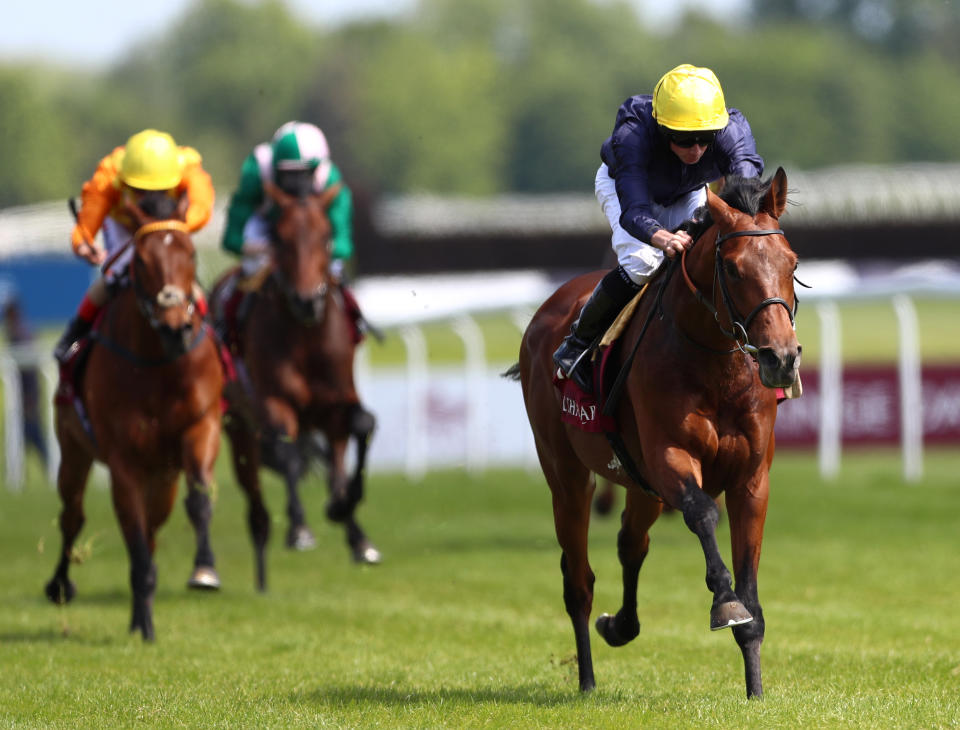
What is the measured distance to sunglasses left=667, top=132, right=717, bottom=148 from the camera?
618 cm

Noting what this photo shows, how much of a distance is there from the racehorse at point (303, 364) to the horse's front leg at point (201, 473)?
1.44 metres

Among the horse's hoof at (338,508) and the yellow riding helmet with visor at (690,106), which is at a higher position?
the yellow riding helmet with visor at (690,106)

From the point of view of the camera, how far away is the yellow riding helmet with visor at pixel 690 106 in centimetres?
610

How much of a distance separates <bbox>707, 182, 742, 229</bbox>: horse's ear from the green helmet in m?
5.14

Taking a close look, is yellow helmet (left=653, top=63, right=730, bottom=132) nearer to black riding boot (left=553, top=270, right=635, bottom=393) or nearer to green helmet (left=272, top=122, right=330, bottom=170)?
black riding boot (left=553, top=270, right=635, bottom=393)

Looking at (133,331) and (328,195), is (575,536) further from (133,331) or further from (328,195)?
(328,195)

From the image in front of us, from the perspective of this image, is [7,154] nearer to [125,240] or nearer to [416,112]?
[416,112]

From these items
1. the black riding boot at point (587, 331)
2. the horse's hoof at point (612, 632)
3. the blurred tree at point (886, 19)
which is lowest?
the horse's hoof at point (612, 632)

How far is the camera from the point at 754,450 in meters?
5.86

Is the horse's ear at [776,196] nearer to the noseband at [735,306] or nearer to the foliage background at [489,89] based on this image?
the noseband at [735,306]

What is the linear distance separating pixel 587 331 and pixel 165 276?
8.08 feet

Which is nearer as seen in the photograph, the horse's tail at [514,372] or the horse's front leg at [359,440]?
the horse's tail at [514,372]

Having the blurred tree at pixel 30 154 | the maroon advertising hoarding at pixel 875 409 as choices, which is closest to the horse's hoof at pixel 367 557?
the maroon advertising hoarding at pixel 875 409

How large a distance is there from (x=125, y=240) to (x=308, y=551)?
3.80 m
